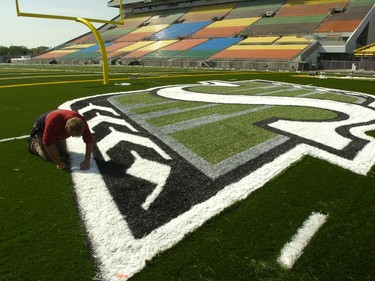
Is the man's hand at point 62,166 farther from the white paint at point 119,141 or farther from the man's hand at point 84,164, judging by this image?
the white paint at point 119,141

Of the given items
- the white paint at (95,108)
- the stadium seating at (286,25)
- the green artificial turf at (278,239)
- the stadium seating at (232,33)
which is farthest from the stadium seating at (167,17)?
the green artificial turf at (278,239)

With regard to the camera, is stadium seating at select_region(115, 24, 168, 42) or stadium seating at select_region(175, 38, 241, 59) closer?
stadium seating at select_region(175, 38, 241, 59)

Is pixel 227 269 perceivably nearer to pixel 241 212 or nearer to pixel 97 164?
pixel 241 212

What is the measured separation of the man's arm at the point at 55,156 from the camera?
3951 millimetres

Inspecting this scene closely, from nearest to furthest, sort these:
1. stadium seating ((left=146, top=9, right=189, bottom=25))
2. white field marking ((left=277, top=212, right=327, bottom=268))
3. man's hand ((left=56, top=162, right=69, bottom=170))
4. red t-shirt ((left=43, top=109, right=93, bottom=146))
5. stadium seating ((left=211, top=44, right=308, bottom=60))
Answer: white field marking ((left=277, top=212, right=327, bottom=268)) < red t-shirt ((left=43, top=109, right=93, bottom=146)) < man's hand ((left=56, top=162, right=69, bottom=170)) < stadium seating ((left=211, top=44, right=308, bottom=60)) < stadium seating ((left=146, top=9, right=189, bottom=25))

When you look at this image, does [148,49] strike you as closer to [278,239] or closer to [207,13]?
[207,13]

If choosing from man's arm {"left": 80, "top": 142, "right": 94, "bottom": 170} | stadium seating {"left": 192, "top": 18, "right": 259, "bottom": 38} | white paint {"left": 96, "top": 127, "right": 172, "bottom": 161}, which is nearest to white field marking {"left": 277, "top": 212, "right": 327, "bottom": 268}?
white paint {"left": 96, "top": 127, "right": 172, "bottom": 161}

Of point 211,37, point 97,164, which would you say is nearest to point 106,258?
point 97,164

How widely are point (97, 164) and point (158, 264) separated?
226cm

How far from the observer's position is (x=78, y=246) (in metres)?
2.62

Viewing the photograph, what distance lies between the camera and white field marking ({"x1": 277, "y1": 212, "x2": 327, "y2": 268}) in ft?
8.16

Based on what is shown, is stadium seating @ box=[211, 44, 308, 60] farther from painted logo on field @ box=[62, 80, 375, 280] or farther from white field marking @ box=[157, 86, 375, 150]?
painted logo on field @ box=[62, 80, 375, 280]

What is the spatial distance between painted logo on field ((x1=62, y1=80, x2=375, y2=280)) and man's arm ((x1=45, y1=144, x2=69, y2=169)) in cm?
25

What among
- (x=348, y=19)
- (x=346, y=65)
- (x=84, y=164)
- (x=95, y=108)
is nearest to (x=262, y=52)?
(x=346, y=65)
